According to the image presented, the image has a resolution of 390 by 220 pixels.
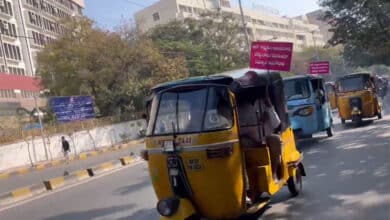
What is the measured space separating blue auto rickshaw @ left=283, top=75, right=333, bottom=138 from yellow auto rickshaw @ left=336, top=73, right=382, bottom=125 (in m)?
4.08

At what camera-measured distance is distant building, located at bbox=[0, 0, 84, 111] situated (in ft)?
153

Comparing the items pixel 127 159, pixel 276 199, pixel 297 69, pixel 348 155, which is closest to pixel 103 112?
pixel 127 159

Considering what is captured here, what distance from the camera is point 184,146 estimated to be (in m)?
5.73

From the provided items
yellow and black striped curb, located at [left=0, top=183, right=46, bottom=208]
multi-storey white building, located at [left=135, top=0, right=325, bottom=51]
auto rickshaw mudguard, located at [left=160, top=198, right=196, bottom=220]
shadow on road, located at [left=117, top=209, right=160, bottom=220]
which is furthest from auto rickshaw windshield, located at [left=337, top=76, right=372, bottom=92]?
multi-storey white building, located at [left=135, top=0, right=325, bottom=51]

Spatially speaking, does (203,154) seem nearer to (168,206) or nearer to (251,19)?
(168,206)

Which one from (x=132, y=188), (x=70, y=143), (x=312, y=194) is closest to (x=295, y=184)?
(x=312, y=194)

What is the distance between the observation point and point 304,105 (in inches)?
557

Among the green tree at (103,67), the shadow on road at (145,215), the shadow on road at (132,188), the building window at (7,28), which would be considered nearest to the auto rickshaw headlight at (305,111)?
the shadow on road at (132,188)

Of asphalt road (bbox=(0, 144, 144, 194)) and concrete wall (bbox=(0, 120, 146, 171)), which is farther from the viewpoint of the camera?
concrete wall (bbox=(0, 120, 146, 171))

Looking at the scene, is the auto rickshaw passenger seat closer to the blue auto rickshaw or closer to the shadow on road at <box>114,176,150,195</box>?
the shadow on road at <box>114,176,150,195</box>

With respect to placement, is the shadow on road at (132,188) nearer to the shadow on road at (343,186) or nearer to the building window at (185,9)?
the shadow on road at (343,186)

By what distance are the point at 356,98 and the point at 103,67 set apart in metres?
23.6

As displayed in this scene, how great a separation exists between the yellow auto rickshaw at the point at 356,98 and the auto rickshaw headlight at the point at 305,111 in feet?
17.2

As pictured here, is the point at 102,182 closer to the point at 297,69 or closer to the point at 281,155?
the point at 281,155
